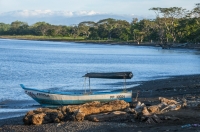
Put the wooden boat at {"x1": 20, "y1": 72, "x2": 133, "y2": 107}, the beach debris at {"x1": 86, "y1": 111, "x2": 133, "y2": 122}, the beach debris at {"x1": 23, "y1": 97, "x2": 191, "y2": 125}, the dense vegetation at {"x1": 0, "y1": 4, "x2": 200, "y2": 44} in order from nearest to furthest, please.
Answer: the beach debris at {"x1": 23, "y1": 97, "x2": 191, "y2": 125} → the beach debris at {"x1": 86, "y1": 111, "x2": 133, "y2": 122} → the wooden boat at {"x1": 20, "y1": 72, "x2": 133, "y2": 107} → the dense vegetation at {"x1": 0, "y1": 4, "x2": 200, "y2": 44}

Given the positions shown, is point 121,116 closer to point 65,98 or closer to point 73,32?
point 65,98

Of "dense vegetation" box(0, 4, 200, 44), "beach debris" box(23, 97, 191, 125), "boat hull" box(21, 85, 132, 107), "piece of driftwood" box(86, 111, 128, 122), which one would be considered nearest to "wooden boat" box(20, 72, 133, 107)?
"boat hull" box(21, 85, 132, 107)

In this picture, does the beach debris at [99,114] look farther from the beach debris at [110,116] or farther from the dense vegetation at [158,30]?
the dense vegetation at [158,30]

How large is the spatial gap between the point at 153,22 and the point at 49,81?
11010 centimetres

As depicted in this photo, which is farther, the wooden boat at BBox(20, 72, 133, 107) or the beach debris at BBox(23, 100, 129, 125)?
the wooden boat at BBox(20, 72, 133, 107)

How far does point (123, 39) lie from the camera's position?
512 ft

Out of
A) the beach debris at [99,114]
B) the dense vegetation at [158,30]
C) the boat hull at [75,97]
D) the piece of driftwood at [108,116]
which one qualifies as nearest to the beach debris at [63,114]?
the beach debris at [99,114]

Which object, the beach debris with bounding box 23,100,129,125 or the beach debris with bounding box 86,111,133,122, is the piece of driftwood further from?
the beach debris with bounding box 23,100,129,125

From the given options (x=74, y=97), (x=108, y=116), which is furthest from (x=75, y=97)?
(x=108, y=116)

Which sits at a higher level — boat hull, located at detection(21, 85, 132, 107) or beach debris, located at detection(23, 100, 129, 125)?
beach debris, located at detection(23, 100, 129, 125)

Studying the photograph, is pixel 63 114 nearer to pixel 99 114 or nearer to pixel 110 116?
pixel 99 114

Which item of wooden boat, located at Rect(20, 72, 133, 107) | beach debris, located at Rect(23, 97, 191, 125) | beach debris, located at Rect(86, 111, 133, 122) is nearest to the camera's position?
beach debris, located at Rect(23, 97, 191, 125)

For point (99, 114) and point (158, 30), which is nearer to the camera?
point (99, 114)

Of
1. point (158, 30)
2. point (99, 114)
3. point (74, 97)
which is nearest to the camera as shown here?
point (99, 114)
